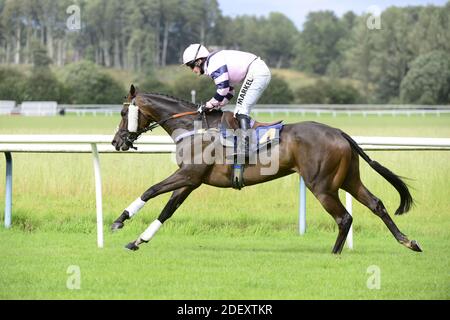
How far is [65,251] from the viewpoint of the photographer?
7.30 m

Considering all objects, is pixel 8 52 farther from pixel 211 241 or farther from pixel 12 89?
pixel 211 241

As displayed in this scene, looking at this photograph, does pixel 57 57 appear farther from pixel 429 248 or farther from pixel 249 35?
pixel 429 248

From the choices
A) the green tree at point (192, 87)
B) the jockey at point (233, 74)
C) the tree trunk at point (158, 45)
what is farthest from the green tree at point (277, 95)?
the jockey at point (233, 74)

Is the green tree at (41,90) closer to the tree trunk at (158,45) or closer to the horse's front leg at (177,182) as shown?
the tree trunk at (158,45)

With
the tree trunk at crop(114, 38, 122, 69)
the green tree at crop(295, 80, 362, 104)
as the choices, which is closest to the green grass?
the green tree at crop(295, 80, 362, 104)

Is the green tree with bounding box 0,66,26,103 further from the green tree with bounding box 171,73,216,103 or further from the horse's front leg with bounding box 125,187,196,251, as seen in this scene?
the horse's front leg with bounding box 125,187,196,251

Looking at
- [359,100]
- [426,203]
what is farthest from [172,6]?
[426,203]

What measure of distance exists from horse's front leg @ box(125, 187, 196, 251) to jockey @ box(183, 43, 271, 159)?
0.64 meters

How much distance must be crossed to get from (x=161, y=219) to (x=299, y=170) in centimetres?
125

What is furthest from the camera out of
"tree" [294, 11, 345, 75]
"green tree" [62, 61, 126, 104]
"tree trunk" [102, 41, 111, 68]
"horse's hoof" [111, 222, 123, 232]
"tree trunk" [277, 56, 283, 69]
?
"tree trunk" [277, 56, 283, 69]

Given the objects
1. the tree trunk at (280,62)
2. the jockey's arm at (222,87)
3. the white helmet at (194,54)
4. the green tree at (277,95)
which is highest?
the tree trunk at (280,62)

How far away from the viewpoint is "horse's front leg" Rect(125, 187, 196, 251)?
721 cm

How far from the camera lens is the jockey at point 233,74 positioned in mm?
7234

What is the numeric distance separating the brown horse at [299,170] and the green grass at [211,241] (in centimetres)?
32
